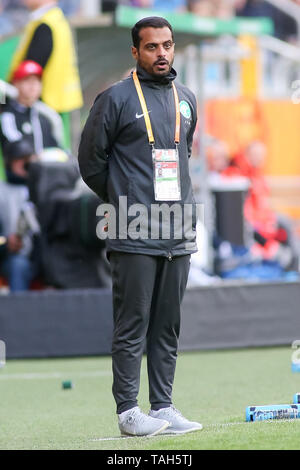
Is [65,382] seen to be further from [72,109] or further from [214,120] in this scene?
[214,120]

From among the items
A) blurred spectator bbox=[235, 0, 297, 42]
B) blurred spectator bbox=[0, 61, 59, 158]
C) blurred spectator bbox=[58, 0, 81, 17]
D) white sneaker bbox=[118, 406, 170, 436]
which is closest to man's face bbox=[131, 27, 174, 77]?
white sneaker bbox=[118, 406, 170, 436]

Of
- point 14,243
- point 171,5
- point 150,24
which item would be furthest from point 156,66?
point 171,5

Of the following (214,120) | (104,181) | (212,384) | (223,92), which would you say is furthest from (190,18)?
(104,181)

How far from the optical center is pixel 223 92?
56.9 feet

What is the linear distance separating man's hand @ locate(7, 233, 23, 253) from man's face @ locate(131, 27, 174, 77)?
6.32 m

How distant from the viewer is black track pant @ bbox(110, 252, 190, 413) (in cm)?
585

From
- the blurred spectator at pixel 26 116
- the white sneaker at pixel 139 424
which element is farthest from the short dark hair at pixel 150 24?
the blurred spectator at pixel 26 116

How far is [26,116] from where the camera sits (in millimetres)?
13023

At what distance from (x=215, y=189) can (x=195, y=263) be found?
1336mm

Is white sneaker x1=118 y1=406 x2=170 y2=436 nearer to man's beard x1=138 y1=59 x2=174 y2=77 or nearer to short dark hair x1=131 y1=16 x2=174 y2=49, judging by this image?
man's beard x1=138 y1=59 x2=174 y2=77

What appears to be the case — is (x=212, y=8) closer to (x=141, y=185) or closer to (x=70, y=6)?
(x=70, y=6)

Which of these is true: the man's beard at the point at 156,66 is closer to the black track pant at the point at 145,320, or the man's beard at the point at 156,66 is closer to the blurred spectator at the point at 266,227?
the black track pant at the point at 145,320

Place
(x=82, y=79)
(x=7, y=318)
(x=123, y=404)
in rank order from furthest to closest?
(x=82, y=79)
(x=7, y=318)
(x=123, y=404)

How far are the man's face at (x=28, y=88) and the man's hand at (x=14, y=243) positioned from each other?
1.79 meters
